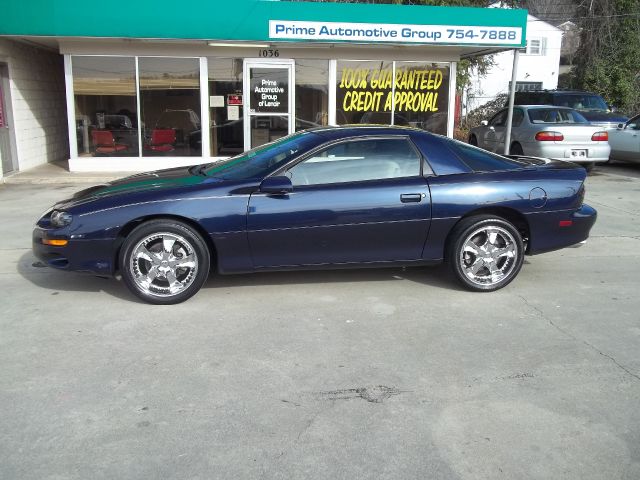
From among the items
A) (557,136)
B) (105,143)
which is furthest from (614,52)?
(105,143)

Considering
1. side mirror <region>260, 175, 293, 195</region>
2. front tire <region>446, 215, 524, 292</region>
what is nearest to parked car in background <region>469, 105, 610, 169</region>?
front tire <region>446, 215, 524, 292</region>

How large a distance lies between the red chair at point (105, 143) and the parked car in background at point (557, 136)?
877 cm

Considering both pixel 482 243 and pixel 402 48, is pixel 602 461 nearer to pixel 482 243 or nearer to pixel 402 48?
pixel 482 243

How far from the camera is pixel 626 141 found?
46.3ft

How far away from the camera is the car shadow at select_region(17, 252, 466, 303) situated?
18.2ft

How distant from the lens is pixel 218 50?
12773 millimetres

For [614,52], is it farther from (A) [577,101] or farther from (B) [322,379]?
(B) [322,379]

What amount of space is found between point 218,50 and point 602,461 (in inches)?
461

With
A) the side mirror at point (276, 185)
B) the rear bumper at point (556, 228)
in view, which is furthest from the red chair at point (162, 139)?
the rear bumper at point (556, 228)

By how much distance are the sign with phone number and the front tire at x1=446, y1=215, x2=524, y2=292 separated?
24.9 ft

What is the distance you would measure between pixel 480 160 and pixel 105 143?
971 cm

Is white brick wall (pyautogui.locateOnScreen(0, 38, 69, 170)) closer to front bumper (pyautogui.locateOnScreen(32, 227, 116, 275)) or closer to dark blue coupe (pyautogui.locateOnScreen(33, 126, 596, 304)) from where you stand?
dark blue coupe (pyautogui.locateOnScreen(33, 126, 596, 304))

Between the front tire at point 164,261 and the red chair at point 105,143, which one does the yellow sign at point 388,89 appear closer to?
the red chair at point 105,143

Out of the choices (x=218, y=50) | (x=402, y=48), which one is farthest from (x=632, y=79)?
(x=218, y=50)
